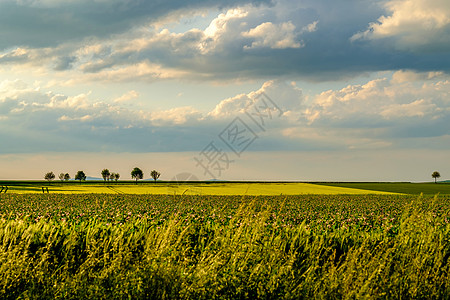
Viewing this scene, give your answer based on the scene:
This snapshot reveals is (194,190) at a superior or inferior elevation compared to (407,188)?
superior

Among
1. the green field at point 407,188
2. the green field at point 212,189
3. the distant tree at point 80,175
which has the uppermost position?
the distant tree at point 80,175

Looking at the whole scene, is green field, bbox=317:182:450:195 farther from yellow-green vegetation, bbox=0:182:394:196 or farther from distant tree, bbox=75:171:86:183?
distant tree, bbox=75:171:86:183

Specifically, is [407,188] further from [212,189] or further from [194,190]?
[194,190]

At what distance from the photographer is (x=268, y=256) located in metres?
7.80

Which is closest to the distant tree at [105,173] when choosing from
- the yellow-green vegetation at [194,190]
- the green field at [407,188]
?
the yellow-green vegetation at [194,190]

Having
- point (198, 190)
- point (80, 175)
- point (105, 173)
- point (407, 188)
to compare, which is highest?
point (105, 173)

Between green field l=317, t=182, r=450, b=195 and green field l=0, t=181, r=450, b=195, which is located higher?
green field l=0, t=181, r=450, b=195

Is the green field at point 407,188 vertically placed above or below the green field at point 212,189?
below

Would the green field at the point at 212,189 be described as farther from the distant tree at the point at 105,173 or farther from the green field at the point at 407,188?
the distant tree at the point at 105,173

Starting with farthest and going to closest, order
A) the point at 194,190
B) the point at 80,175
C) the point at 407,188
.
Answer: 1. the point at 80,175
2. the point at 407,188
3. the point at 194,190

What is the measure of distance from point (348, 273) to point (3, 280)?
6.44 metres

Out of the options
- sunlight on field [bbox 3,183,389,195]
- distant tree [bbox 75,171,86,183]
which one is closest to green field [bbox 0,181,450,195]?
sunlight on field [bbox 3,183,389,195]

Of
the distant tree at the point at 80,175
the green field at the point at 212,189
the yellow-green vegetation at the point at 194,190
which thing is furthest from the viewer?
the distant tree at the point at 80,175

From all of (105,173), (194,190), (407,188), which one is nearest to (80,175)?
(105,173)
